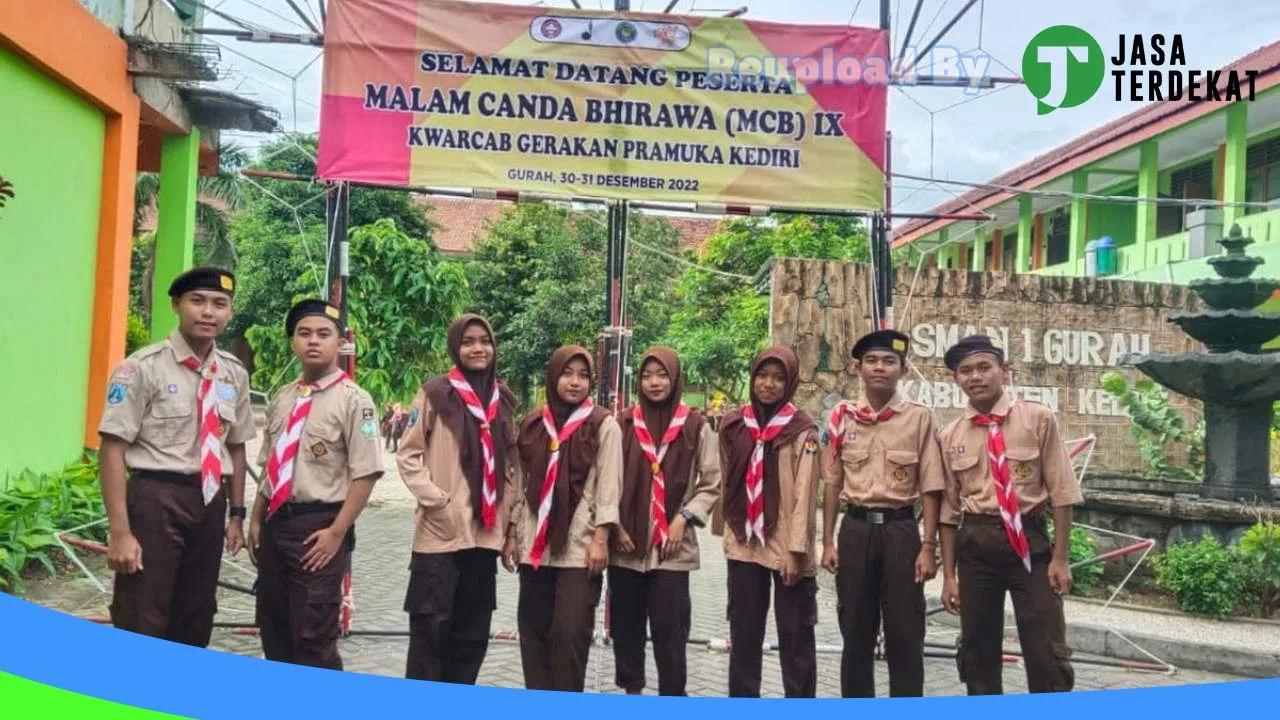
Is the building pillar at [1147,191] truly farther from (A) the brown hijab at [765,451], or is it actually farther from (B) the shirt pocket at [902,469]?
(A) the brown hijab at [765,451]

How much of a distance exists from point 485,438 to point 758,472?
3.58 feet

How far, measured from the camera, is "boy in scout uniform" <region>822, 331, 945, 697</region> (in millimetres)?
4137

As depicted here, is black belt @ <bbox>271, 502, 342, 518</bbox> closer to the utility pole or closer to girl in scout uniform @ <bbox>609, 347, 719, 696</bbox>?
girl in scout uniform @ <bbox>609, 347, 719, 696</bbox>

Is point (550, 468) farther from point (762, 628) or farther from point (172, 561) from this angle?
point (172, 561)

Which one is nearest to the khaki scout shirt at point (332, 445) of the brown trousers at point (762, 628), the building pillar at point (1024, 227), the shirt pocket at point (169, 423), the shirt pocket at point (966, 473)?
the shirt pocket at point (169, 423)

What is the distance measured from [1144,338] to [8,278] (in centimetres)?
1038

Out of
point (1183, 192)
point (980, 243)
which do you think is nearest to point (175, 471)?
point (1183, 192)

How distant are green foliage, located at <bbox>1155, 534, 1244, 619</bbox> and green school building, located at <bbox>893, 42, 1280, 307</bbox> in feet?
12.5

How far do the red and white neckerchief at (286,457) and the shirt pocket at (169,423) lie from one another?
0.30 m

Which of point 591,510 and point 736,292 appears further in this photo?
point 736,292

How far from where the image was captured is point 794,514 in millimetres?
4172

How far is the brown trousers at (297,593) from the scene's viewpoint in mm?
3783

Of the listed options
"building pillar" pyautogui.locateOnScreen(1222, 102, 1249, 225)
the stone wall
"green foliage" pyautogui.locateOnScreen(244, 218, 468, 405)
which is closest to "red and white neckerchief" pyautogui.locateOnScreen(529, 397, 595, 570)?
the stone wall

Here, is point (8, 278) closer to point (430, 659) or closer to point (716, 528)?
point (430, 659)
